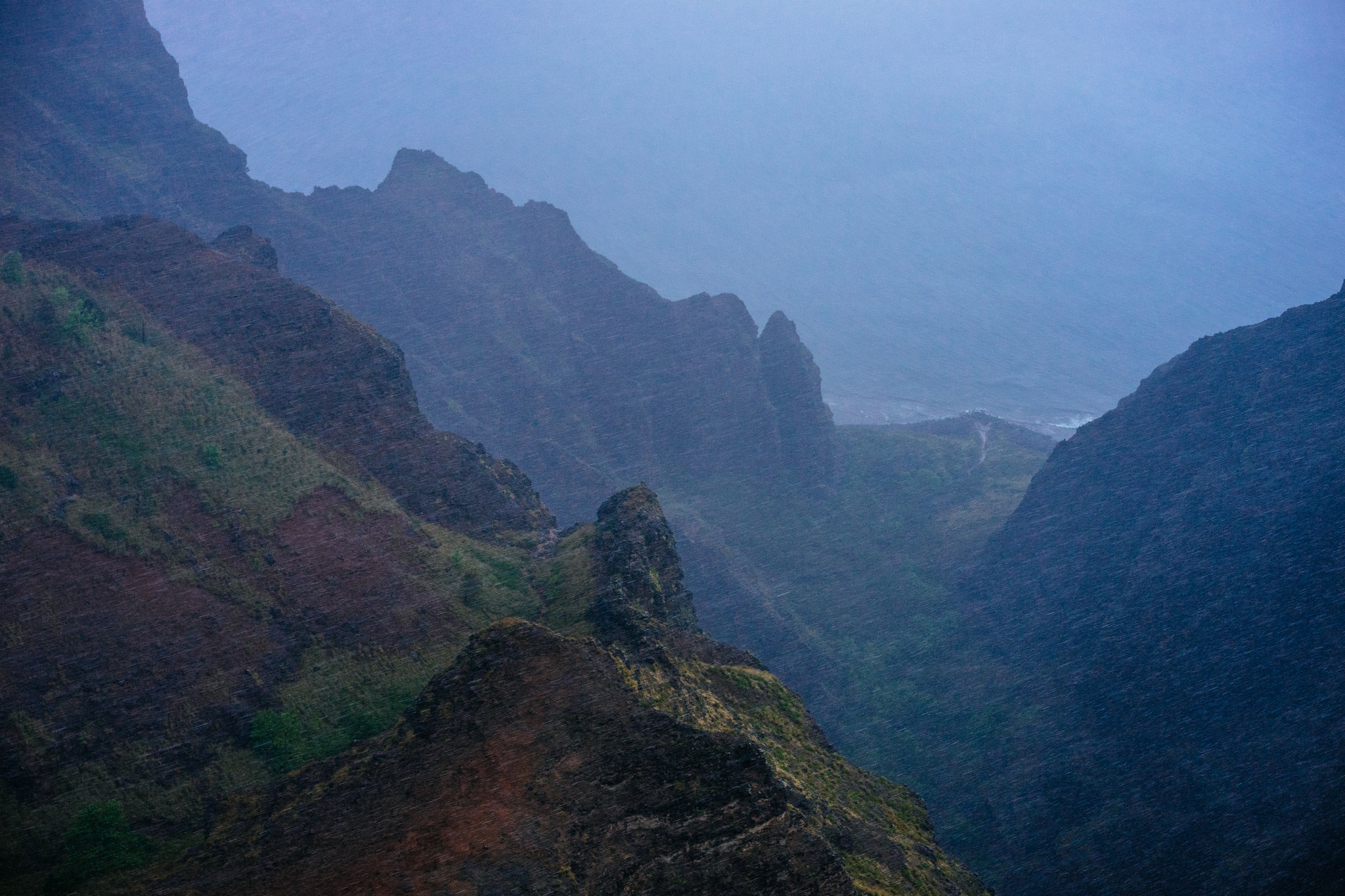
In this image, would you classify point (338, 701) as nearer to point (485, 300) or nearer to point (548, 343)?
point (548, 343)

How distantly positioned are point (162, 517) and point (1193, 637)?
64.9 meters

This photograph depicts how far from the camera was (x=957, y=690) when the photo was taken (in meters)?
63.5

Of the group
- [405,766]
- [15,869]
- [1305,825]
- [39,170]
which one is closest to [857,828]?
[405,766]

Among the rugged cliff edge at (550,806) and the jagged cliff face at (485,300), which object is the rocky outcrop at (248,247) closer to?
the jagged cliff face at (485,300)

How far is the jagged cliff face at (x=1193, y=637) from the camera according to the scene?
45.4 meters

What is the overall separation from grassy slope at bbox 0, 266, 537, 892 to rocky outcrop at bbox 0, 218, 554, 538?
163 centimetres

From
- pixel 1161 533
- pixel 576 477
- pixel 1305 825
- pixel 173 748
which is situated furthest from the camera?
pixel 576 477

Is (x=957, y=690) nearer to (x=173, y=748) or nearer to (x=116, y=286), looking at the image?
(x=173, y=748)

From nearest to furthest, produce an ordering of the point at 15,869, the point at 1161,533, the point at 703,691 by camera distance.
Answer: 1. the point at 15,869
2. the point at 703,691
3. the point at 1161,533

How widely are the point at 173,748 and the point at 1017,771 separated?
52003mm

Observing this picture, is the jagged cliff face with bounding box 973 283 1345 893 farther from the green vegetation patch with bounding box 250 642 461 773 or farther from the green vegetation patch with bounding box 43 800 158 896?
the green vegetation patch with bounding box 43 800 158 896

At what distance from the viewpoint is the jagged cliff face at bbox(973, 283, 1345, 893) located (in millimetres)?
45438

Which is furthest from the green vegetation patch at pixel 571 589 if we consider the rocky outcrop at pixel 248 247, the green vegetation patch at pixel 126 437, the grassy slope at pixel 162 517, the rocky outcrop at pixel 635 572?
the rocky outcrop at pixel 248 247

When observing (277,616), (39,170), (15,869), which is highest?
(39,170)
